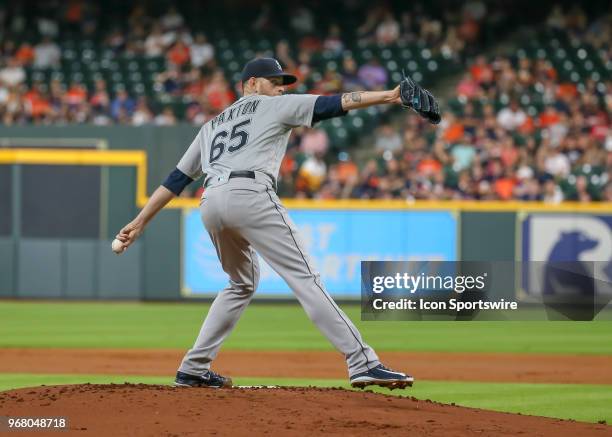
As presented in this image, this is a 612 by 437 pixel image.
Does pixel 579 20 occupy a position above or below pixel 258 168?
above

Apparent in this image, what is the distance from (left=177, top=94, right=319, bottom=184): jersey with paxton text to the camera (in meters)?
5.91

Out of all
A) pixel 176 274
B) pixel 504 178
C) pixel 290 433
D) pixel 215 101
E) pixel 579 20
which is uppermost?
pixel 579 20

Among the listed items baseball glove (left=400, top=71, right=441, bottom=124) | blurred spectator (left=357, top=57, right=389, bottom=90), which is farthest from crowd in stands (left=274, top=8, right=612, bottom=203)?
baseball glove (left=400, top=71, right=441, bottom=124)

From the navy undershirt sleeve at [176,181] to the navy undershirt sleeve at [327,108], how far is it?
37.9 inches

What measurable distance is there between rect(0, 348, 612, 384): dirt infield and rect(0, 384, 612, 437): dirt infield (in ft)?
8.67

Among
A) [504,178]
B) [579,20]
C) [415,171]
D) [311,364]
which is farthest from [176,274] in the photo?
[579,20]

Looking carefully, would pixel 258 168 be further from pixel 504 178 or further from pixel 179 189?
pixel 504 178

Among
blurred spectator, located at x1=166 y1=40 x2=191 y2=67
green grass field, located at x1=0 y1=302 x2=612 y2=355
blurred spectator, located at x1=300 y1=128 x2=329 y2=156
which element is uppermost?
blurred spectator, located at x1=166 y1=40 x2=191 y2=67

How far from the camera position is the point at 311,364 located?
383 inches

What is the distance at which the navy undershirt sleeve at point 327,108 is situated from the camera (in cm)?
561

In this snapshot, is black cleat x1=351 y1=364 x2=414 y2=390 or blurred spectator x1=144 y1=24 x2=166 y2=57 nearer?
black cleat x1=351 y1=364 x2=414 y2=390

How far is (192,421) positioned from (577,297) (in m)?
9.00

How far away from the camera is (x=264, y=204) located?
5.95 metres

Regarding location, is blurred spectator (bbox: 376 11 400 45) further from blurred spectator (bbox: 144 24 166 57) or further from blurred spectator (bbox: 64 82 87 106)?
blurred spectator (bbox: 64 82 87 106)
